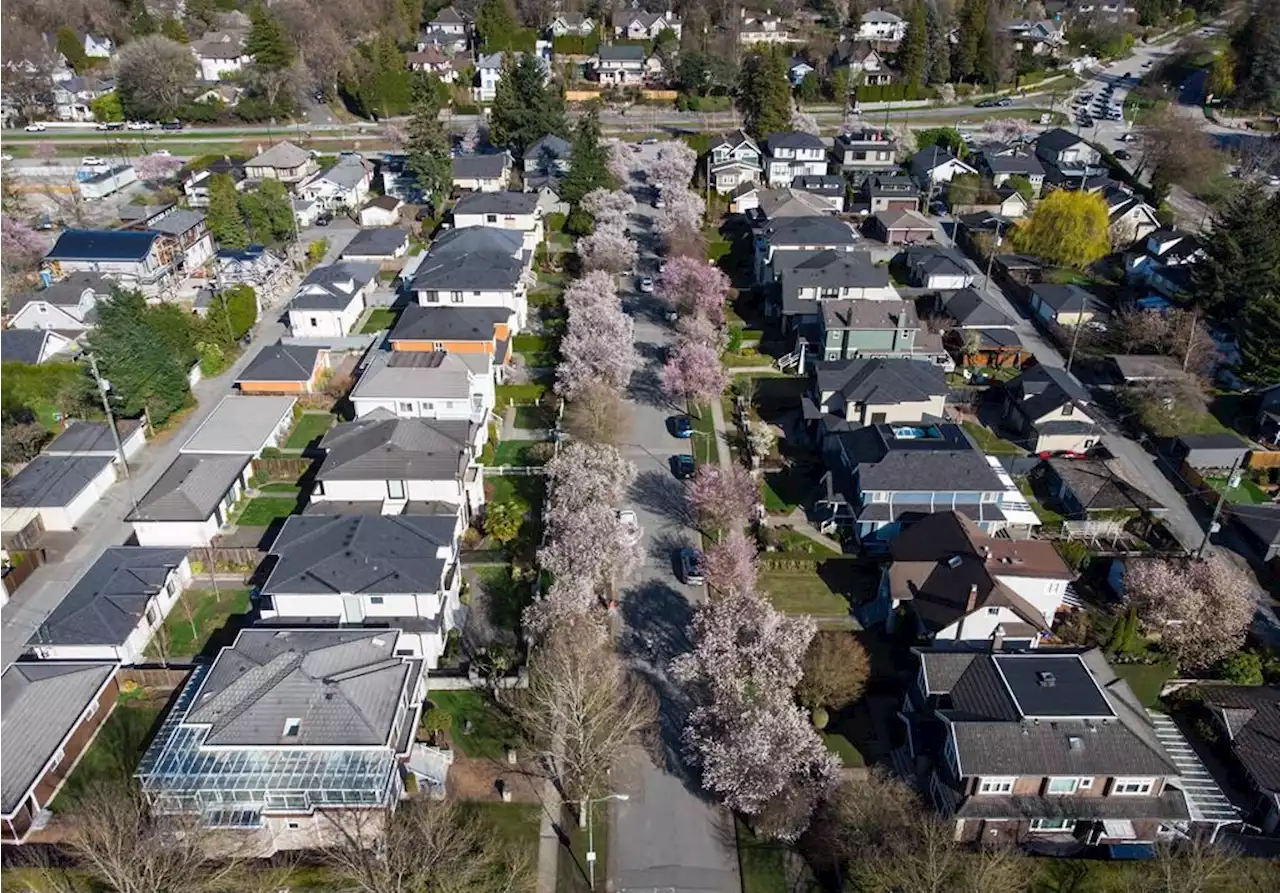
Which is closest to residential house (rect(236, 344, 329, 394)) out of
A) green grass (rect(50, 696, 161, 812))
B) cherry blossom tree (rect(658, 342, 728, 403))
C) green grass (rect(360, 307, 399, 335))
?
green grass (rect(360, 307, 399, 335))

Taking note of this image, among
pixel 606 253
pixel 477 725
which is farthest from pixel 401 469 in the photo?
pixel 606 253

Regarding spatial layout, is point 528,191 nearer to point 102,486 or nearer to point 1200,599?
point 102,486

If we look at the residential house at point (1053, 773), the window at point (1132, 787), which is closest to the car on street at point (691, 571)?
the residential house at point (1053, 773)

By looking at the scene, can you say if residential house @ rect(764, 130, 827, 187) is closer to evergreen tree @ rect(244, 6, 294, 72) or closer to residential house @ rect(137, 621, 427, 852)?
evergreen tree @ rect(244, 6, 294, 72)

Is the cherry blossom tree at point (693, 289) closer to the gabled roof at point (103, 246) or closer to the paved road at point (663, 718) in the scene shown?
the paved road at point (663, 718)

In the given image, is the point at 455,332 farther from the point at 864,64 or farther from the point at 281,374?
the point at 864,64

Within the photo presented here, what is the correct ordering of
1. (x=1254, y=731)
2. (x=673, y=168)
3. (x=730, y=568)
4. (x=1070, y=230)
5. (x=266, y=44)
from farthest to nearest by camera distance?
(x=266, y=44)
(x=673, y=168)
(x=1070, y=230)
(x=730, y=568)
(x=1254, y=731)

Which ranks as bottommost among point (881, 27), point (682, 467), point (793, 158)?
point (682, 467)
